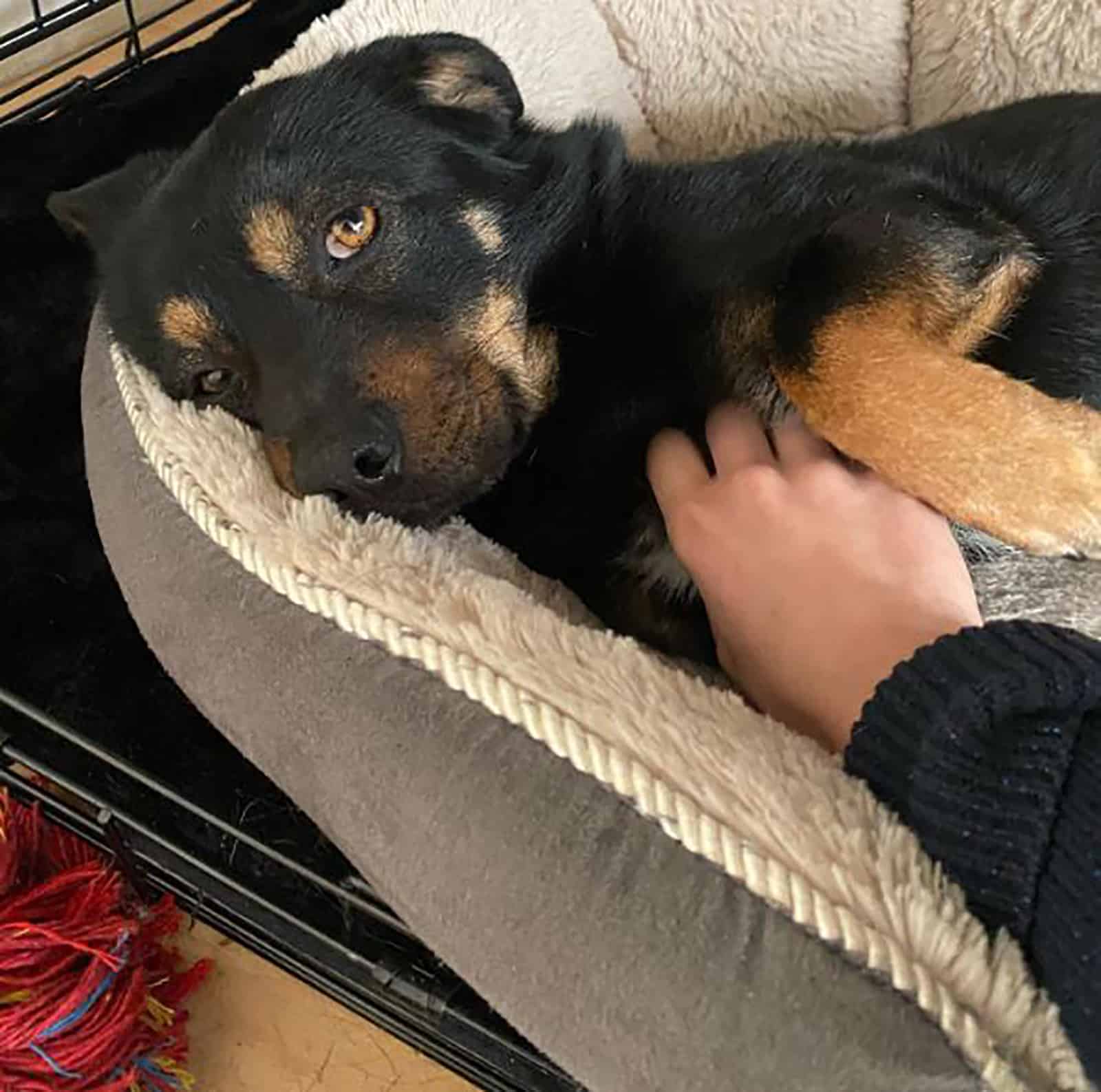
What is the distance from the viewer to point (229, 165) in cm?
135

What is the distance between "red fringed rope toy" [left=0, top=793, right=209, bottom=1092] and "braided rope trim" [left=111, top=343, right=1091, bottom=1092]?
64cm

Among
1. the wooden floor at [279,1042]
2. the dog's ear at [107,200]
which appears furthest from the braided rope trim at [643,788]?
the wooden floor at [279,1042]

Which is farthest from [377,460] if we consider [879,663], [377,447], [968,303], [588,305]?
[968,303]

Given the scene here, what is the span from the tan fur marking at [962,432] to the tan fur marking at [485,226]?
348mm

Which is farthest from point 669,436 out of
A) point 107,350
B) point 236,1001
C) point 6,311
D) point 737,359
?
point 6,311

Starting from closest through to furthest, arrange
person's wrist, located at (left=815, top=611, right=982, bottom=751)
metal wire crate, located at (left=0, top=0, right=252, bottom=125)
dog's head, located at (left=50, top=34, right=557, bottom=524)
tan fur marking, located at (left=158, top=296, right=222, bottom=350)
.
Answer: person's wrist, located at (left=815, top=611, right=982, bottom=751) < dog's head, located at (left=50, top=34, right=557, bottom=524) < tan fur marking, located at (left=158, top=296, right=222, bottom=350) < metal wire crate, located at (left=0, top=0, right=252, bottom=125)

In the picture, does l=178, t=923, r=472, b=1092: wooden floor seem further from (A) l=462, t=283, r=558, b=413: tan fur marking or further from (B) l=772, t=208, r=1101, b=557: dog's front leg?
(B) l=772, t=208, r=1101, b=557: dog's front leg

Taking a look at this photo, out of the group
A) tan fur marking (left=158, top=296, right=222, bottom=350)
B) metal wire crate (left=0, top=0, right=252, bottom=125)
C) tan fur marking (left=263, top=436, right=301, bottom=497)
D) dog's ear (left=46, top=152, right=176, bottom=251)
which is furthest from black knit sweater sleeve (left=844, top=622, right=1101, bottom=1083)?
metal wire crate (left=0, top=0, right=252, bottom=125)

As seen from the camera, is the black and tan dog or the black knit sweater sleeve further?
the black and tan dog

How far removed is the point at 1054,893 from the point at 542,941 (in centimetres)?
36

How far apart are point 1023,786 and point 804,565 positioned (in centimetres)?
45

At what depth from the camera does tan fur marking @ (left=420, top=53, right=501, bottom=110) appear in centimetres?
147

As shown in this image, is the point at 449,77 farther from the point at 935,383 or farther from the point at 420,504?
the point at 935,383

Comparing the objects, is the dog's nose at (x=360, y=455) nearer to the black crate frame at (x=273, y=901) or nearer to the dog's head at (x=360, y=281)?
the dog's head at (x=360, y=281)
